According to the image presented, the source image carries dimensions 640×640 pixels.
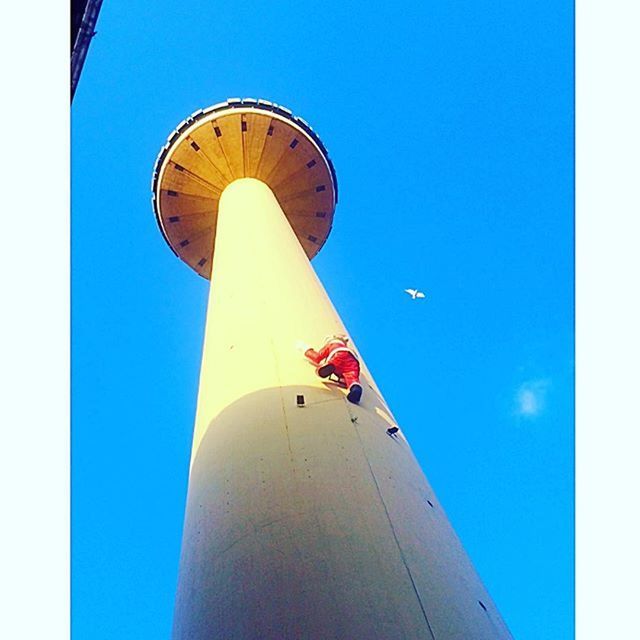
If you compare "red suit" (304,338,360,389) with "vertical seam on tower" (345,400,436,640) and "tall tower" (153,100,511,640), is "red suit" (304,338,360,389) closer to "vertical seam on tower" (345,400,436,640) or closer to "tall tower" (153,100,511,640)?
"tall tower" (153,100,511,640)

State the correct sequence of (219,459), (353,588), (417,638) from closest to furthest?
(417,638) < (353,588) < (219,459)

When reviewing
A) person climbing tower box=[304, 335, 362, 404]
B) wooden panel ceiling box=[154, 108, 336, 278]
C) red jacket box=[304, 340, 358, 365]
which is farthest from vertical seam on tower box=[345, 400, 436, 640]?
wooden panel ceiling box=[154, 108, 336, 278]

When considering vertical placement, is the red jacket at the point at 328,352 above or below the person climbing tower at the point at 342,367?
above

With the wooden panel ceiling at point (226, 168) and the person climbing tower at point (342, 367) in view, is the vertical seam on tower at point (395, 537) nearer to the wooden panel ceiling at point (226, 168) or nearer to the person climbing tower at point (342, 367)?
the person climbing tower at point (342, 367)

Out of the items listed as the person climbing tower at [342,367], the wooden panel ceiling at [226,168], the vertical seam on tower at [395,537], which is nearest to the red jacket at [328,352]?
the person climbing tower at [342,367]

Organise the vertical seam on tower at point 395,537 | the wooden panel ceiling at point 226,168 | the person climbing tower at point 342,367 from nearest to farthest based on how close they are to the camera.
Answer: the vertical seam on tower at point 395,537, the person climbing tower at point 342,367, the wooden panel ceiling at point 226,168

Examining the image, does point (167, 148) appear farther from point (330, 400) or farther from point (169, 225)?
point (330, 400)

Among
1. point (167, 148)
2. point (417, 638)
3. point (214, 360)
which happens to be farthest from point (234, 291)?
point (167, 148)

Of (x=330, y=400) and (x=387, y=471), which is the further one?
(x=330, y=400)

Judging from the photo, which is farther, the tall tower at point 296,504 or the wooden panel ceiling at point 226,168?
the wooden panel ceiling at point 226,168
